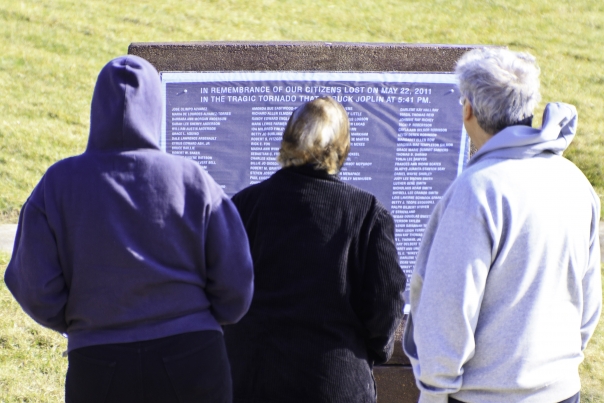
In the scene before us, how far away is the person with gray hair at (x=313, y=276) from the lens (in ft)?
7.68

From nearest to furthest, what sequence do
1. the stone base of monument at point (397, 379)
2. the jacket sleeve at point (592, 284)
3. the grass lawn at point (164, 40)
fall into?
1. the jacket sleeve at point (592, 284)
2. the stone base of monument at point (397, 379)
3. the grass lawn at point (164, 40)

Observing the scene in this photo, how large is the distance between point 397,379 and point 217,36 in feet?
32.3

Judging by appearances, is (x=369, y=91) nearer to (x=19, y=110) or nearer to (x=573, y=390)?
(x=573, y=390)

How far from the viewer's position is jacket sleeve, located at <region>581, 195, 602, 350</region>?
212 cm

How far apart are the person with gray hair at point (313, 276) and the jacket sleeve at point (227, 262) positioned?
0.63ft

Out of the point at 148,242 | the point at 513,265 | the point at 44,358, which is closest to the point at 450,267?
the point at 513,265

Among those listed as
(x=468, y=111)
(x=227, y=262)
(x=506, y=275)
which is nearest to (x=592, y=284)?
(x=506, y=275)

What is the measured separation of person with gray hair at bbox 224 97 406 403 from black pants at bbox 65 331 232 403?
0.30m

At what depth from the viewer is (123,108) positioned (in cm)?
205

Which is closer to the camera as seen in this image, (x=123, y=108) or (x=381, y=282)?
(x=123, y=108)

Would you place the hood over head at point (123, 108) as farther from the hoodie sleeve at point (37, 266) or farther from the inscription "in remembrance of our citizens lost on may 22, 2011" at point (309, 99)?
the inscription "in remembrance of our citizens lost on may 22, 2011" at point (309, 99)

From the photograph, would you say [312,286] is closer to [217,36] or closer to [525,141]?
[525,141]

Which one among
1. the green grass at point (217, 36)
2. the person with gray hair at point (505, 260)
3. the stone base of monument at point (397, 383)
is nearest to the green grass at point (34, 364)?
the stone base of monument at point (397, 383)

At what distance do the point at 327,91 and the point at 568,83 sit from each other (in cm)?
970
